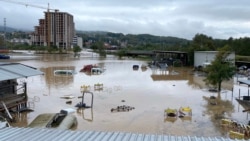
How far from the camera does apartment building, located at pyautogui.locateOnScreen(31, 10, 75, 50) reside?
174750mm

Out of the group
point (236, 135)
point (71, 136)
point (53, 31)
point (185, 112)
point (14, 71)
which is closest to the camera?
point (71, 136)

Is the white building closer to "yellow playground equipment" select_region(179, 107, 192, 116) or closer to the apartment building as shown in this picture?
"yellow playground equipment" select_region(179, 107, 192, 116)

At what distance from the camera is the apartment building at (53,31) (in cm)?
17475

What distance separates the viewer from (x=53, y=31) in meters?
178

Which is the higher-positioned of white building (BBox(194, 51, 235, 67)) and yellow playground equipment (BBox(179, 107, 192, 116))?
white building (BBox(194, 51, 235, 67))

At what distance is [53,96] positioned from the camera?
102ft

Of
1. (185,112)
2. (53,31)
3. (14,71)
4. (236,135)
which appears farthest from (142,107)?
(53,31)

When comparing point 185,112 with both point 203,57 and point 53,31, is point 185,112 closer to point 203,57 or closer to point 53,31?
→ point 203,57

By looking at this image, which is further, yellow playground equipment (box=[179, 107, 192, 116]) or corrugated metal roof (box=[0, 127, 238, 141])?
yellow playground equipment (box=[179, 107, 192, 116])

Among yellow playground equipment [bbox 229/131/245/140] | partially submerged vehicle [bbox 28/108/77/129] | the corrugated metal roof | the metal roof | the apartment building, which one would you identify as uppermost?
the apartment building

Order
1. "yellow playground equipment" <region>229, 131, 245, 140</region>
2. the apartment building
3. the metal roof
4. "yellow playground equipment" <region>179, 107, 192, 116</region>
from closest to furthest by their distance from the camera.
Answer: "yellow playground equipment" <region>229, 131, 245, 140</region>, the metal roof, "yellow playground equipment" <region>179, 107, 192, 116</region>, the apartment building

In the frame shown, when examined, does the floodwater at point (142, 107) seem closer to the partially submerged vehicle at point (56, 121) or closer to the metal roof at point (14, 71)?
the partially submerged vehicle at point (56, 121)

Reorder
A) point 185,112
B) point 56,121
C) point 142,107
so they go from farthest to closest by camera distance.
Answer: point 142,107
point 185,112
point 56,121

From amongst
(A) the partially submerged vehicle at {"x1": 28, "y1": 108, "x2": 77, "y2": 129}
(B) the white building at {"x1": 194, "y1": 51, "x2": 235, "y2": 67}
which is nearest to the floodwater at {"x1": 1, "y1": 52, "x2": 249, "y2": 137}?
(A) the partially submerged vehicle at {"x1": 28, "y1": 108, "x2": 77, "y2": 129}
